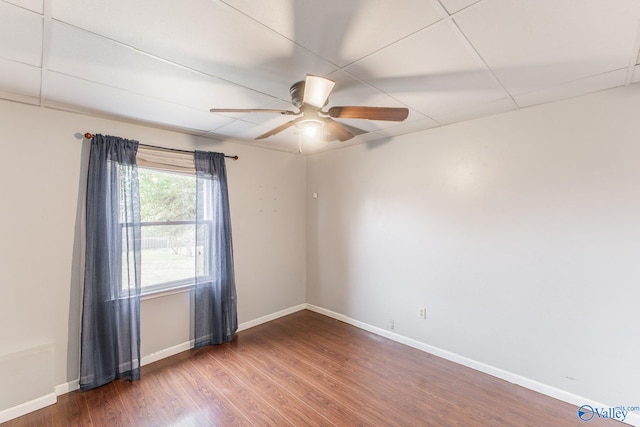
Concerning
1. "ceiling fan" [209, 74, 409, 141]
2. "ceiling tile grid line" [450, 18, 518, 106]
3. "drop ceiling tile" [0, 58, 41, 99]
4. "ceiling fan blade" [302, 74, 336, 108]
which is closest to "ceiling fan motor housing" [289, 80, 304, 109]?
"ceiling fan" [209, 74, 409, 141]

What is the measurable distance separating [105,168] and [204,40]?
5.89ft

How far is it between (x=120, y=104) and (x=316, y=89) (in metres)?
1.79

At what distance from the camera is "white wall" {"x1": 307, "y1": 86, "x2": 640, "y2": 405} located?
2.14 meters

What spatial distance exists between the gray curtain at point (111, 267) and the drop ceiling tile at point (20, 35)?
1.00 m

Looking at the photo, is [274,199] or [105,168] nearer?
[105,168]

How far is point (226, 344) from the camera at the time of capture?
3.36 meters

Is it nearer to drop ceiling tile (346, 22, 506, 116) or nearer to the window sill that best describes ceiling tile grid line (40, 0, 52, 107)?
drop ceiling tile (346, 22, 506, 116)

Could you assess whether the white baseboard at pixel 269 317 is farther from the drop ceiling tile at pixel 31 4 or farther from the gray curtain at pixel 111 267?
the drop ceiling tile at pixel 31 4

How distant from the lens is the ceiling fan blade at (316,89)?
1579 millimetres

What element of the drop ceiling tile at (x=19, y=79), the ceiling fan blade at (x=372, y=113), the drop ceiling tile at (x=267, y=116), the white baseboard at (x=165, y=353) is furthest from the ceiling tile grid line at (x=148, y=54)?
the white baseboard at (x=165, y=353)

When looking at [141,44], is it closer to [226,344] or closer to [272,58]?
[272,58]

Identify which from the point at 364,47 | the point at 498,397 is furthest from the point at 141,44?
the point at 498,397

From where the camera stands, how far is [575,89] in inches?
84.7

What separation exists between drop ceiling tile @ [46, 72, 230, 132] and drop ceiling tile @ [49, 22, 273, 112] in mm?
122
